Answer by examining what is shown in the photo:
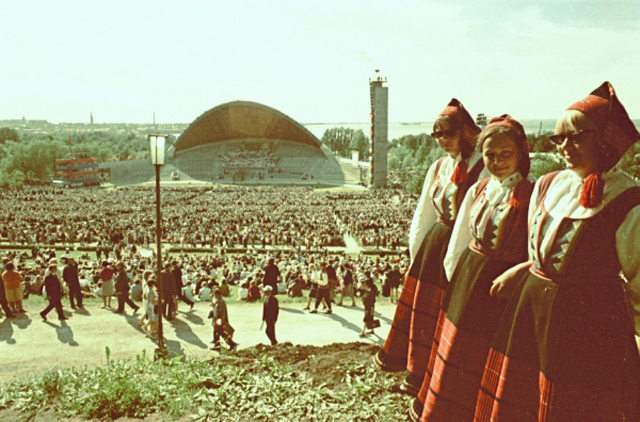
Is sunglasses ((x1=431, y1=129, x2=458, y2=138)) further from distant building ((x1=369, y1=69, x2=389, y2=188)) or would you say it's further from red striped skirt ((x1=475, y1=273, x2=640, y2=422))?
distant building ((x1=369, y1=69, x2=389, y2=188))

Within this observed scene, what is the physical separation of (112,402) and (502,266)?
4616 millimetres

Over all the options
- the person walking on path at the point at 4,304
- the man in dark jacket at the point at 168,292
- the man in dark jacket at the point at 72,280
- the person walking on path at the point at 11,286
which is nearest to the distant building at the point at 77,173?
the man in dark jacket at the point at 72,280

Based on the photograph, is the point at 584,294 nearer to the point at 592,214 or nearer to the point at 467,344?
the point at 592,214

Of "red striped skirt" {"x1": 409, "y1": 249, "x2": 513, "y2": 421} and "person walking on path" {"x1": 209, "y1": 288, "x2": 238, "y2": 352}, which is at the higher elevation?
"red striped skirt" {"x1": 409, "y1": 249, "x2": 513, "y2": 421}

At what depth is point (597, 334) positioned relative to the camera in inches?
102

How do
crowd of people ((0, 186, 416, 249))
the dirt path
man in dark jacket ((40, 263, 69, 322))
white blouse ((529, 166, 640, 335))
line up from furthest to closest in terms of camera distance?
crowd of people ((0, 186, 416, 249)), man in dark jacket ((40, 263, 69, 322)), the dirt path, white blouse ((529, 166, 640, 335))

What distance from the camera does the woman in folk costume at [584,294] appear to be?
2.57 metres

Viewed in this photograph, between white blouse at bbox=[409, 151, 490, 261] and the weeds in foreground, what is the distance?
1741mm

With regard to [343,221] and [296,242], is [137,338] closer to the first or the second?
[296,242]

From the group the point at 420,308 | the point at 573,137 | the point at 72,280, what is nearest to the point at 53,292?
the point at 72,280

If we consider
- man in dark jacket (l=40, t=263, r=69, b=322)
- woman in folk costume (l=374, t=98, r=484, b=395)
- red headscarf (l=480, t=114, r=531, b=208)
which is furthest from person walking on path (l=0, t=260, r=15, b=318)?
red headscarf (l=480, t=114, r=531, b=208)

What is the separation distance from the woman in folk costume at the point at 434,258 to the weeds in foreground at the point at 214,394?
0.84 m

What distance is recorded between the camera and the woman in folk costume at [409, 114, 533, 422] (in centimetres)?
317

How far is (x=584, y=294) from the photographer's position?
8.57ft
